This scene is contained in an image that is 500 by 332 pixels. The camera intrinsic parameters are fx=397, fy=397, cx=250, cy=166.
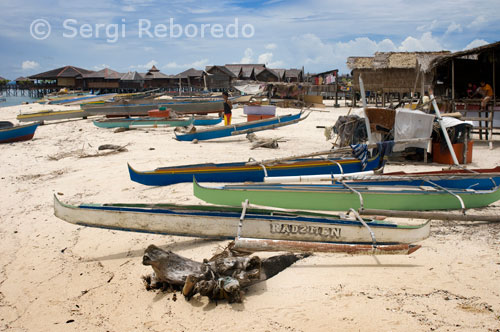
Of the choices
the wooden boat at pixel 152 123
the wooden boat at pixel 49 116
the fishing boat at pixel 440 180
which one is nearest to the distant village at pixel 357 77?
the fishing boat at pixel 440 180

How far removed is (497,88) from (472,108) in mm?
1871

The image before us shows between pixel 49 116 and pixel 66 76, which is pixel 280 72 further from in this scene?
pixel 49 116

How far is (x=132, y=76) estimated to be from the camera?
43.8 m

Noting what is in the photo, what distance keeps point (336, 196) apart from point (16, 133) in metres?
12.1

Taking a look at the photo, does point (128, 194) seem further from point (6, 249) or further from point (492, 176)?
point (492, 176)

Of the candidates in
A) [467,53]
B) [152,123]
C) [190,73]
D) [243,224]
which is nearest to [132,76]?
[190,73]

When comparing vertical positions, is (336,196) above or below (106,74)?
below

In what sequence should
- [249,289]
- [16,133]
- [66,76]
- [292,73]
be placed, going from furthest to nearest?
1. [66,76]
2. [292,73]
3. [16,133]
4. [249,289]

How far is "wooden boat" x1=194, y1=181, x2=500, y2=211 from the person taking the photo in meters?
5.25

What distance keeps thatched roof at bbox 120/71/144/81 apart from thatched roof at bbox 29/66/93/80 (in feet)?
15.9

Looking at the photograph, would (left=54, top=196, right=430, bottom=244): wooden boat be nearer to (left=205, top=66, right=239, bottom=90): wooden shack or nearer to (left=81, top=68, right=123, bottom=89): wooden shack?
(left=205, top=66, right=239, bottom=90): wooden shack

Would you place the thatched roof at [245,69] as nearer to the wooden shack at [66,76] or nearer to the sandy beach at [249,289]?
the wooden shack at [66,76]

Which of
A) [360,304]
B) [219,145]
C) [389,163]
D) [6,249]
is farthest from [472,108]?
[6,249]

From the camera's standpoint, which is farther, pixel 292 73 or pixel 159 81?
pixel 159 81
